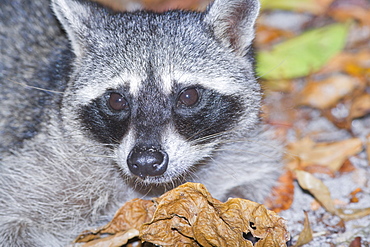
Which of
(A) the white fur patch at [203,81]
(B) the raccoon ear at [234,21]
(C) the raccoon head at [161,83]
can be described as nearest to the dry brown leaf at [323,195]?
(C) the raccoon head at [161,83]

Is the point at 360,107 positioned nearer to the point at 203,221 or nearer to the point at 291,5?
the point at 291,5

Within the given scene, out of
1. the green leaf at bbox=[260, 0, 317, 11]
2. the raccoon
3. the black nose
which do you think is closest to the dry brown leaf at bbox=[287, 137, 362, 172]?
the raccoon

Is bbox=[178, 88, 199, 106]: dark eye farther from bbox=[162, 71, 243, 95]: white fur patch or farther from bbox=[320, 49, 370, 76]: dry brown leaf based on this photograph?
bbox=[320, 49, 370, 76]: dry brown leaf

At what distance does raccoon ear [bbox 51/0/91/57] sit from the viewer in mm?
4168

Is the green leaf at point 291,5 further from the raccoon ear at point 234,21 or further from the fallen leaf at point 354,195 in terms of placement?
the fallen leaf at point 354,195

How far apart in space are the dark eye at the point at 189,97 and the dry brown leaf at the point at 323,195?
1250 mm

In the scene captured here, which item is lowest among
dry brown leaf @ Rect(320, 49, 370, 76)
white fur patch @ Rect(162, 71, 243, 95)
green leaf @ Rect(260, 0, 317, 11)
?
dry brown leaf @ Rect(320, 49, 370, 76)

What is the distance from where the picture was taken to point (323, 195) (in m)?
4.25

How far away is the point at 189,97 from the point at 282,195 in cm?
143

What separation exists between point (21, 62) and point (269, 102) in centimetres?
272

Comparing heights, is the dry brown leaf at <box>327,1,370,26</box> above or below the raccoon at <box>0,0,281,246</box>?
above

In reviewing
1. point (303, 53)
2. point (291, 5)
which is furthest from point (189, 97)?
point (291, 5)

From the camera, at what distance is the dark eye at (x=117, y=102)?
152 inches

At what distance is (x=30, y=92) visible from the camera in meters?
4.60
